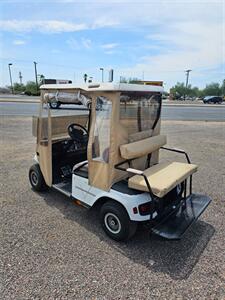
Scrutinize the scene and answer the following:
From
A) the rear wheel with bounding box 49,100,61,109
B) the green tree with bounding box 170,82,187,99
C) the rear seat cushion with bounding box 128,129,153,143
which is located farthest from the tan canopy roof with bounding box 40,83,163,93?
the green tree with bounding box 170,82,187,99

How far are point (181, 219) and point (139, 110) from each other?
154 cm

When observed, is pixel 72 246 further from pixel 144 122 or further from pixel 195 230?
pixel 144 122

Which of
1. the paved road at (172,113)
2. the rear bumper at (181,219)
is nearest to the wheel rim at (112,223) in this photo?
the rear bumper at (181,219)

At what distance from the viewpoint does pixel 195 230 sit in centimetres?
330

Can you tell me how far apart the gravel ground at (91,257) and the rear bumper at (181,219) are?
0.19 metres

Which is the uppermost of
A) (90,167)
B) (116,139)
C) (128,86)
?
(128,86)

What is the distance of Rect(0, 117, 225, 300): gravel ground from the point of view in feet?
7.52

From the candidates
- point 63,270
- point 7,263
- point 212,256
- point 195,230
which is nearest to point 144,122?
point 195,230

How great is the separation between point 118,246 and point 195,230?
1.13 meters

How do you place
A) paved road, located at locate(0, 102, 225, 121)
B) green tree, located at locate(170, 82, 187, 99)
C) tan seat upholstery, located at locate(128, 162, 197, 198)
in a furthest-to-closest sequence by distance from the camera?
green tree, located at locate(170, 82, 187, 99)
paved road, located at locate(0, 102, 225, 121)
tan seat upholstery, located at locate(128, 162, 197, 198)

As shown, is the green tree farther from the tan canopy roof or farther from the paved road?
the tan canopy roof

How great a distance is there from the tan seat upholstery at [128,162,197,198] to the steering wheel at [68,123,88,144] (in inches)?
62.2

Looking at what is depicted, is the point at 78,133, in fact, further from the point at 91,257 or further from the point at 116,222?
the point at 91,257

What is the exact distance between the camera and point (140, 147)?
314 centimetres
